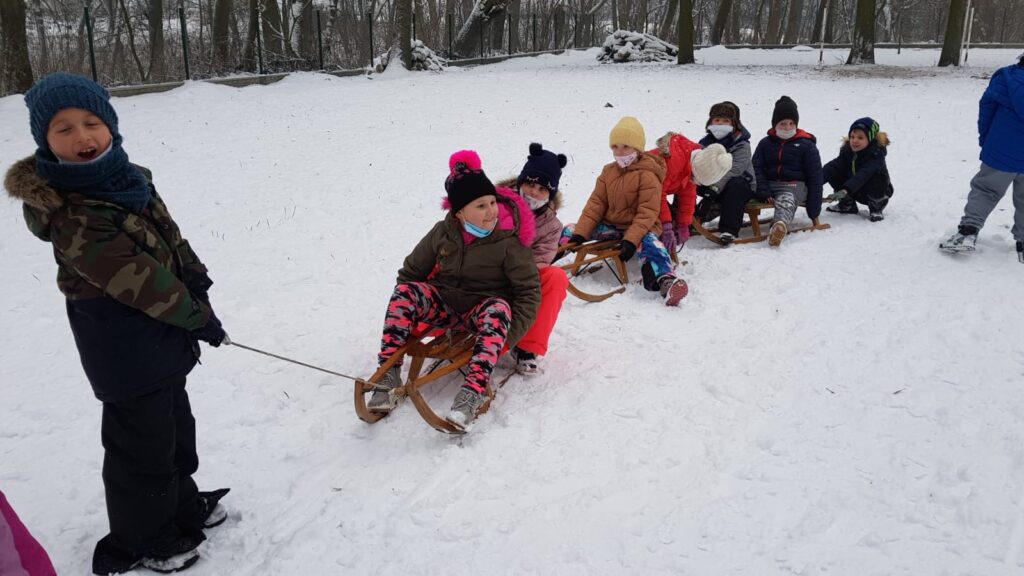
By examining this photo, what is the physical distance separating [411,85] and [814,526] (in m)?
14.5

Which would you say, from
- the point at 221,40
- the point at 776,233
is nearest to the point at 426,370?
the point at 776,233

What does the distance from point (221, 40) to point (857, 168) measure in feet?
50.4

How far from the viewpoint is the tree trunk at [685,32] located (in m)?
20.1

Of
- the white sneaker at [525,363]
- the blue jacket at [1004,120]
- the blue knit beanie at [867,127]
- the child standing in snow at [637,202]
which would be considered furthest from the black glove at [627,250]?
the blue knit beanie at [867,127]

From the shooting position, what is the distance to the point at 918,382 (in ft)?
12.2

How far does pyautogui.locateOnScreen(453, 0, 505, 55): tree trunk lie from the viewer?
2088 cm

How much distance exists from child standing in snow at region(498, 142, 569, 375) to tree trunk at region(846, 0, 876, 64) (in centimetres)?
1740

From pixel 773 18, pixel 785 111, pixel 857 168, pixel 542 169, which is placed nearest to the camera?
pixel 542 169

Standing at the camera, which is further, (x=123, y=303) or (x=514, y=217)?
(x=514, y=217)

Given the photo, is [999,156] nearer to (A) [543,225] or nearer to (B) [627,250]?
(B) [627,250]

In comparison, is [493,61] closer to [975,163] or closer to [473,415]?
[975,163]

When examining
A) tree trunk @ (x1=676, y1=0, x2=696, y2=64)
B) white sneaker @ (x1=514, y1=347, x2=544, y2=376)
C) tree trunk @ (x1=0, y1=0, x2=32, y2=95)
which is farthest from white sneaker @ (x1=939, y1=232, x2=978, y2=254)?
tree trunk @ (x1=676, y1=0, x2=696, y2=64)

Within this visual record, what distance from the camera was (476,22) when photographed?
21.1 metres

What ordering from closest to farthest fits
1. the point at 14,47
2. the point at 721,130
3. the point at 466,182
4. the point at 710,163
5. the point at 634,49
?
the point at 466,182, the point at 710,163, the point at 721,130, the point at 14,47, the point at 634,49
